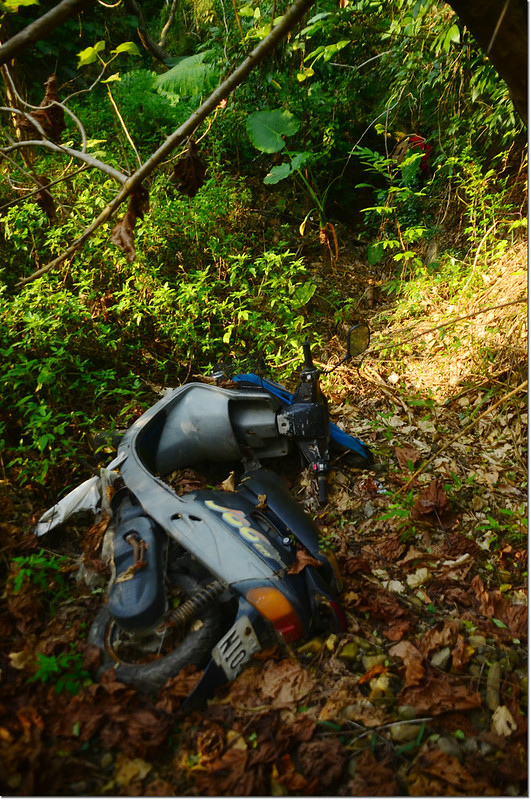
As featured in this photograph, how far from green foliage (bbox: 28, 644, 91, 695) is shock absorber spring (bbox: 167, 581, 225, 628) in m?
0.48

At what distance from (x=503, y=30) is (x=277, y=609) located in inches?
106

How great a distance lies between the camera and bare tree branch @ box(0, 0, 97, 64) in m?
1.23

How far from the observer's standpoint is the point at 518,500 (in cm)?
301

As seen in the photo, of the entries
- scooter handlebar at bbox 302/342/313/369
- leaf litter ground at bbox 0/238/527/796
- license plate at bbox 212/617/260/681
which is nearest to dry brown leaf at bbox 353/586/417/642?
leaf litter ground at bbox 0/238/527/796

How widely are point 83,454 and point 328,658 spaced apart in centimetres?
227

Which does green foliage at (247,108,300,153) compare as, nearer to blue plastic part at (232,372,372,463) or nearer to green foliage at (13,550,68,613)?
blue plastic part at (232,372,372,463)

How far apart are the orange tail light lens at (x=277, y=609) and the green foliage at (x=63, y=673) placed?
34.6 inches

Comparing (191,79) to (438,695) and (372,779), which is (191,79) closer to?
(438,695)

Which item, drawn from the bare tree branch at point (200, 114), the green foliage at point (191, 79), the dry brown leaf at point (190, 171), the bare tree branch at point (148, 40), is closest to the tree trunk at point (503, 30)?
the bare tree branch at point (200, 114)

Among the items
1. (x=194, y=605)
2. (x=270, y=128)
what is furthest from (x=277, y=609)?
(x=270, y=128)

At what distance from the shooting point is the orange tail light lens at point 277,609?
1929 millimetres

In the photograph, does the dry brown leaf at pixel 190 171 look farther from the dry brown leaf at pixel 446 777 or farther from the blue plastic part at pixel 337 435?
the dry brown leaf at pixel 446 777

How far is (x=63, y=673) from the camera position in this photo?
2.07m

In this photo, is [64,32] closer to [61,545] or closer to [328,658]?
[61,545]
